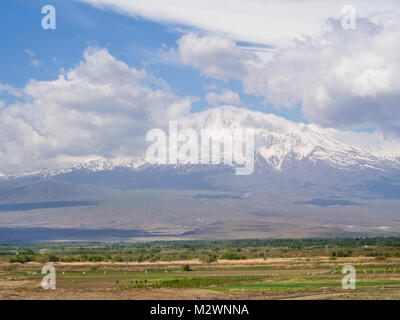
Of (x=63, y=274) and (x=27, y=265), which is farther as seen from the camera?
(x=27, y=265)

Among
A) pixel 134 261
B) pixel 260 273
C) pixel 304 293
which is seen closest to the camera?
pixel 304 293

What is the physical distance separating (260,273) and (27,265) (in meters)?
35.0

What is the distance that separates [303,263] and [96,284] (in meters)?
30.7

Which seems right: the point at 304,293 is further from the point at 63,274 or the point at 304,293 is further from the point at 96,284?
the point at 63,274
